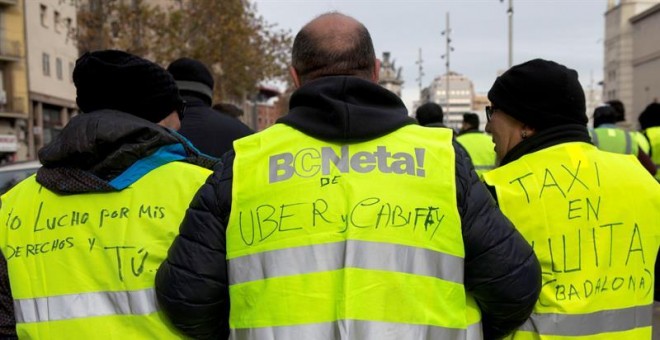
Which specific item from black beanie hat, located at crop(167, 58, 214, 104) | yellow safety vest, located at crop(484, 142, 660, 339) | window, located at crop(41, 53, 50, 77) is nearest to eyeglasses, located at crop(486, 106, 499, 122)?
yellow safety vest, located at crop(484, 142, 660, 339)

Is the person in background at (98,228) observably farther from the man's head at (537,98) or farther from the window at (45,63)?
the window at (45,63)

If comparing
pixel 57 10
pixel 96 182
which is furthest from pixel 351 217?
pixel 57 10

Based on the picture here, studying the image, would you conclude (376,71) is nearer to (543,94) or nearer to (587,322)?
(543,94)

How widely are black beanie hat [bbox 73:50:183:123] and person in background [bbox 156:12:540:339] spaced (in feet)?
1.77

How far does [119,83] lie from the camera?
8.46ft

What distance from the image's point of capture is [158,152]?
2.49 metres

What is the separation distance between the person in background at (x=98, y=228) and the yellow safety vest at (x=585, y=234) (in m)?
1.17

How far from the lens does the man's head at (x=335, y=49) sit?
7.47 ft

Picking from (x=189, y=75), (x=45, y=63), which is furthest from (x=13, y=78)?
(x=189, y=75)

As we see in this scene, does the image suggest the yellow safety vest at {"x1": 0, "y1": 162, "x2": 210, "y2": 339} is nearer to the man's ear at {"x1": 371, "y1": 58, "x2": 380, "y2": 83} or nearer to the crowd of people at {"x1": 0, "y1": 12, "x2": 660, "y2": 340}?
the crowd of people at {"x1": 0, "y1": 12, "x2": 660, "y2": 340}

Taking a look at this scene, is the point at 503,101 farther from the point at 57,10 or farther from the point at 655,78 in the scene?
the point at 655,78

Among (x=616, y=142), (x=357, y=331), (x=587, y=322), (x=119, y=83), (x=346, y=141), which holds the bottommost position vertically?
(x=587, y=322)

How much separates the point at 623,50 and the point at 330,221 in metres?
109

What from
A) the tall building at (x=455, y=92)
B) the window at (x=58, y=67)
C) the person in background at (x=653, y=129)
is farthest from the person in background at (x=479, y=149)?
the tall building at (x=455, y=92)
